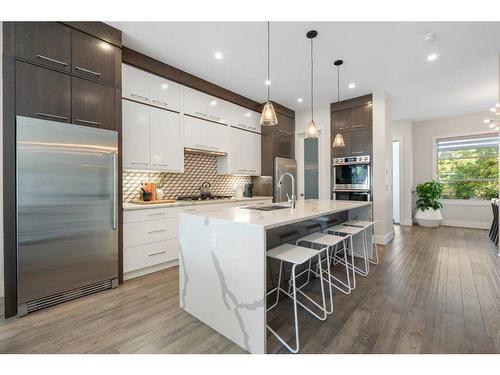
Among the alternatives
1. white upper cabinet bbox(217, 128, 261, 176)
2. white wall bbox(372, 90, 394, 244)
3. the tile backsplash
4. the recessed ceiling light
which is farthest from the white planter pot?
the tile backsplash

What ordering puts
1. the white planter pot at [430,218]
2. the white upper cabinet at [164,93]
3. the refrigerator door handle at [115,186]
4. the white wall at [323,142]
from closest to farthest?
the refrigerator door handle at [115,186], the white upper cabinet at [164,93], the white wall at [323,142], the white planter pot at [430,218]

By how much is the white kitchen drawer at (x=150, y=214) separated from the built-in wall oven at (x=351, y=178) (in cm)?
326

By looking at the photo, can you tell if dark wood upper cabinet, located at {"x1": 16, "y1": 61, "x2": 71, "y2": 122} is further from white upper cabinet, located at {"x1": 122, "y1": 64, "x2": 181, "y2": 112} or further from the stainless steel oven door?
the stainless steel oven door

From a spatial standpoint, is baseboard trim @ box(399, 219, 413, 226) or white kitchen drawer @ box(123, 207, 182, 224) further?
baseboard trim @ box(399, 219, 413, 226)

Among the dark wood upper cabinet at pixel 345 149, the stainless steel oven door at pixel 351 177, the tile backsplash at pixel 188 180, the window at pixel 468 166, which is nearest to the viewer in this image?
the tile backsplash at pixel 188 180

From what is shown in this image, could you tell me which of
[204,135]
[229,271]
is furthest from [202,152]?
[229,271]

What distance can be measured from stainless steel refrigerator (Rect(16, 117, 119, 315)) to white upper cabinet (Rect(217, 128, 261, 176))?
2.08 m

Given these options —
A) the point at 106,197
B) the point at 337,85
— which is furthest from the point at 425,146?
the point at 106,197

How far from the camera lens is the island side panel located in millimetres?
1506

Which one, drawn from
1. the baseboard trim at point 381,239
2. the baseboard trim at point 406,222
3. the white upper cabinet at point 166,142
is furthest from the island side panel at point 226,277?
the baseboard trim at point 406,222

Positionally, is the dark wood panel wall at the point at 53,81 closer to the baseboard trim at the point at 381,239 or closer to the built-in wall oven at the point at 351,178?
the built-in wall oven at the point at 351,178

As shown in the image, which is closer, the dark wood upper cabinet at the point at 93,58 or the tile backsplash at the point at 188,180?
the dark wood upper cabinet at the point at 93,58

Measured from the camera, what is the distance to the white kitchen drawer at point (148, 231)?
8.98 ft

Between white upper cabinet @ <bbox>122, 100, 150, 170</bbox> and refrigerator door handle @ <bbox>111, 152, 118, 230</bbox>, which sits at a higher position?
white upper cabinet @ <bbox>122, 100, 150, 170</bbox>
